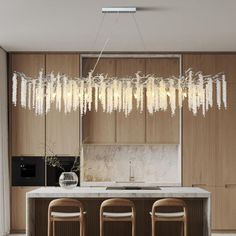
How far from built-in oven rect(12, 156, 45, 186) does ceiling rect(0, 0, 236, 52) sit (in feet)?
5.98

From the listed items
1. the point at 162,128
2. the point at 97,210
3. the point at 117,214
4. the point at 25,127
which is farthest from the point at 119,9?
the point at 25,127

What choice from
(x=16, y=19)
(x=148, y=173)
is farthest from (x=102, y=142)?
(x=16, y=19)

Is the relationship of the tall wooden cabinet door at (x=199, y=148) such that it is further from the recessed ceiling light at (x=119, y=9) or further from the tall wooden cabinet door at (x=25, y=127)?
the recessed ceiling light at (x=119, y=9)

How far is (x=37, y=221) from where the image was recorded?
6371mm

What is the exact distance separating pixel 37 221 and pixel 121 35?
279 centimetres

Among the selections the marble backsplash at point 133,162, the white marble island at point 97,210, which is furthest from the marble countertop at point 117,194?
the marble backsplash at point 133,162

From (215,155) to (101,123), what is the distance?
195cm

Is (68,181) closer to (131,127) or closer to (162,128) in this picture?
(131,127)

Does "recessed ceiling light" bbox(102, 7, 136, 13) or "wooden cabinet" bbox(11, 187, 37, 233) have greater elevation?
"recessed ceiling light" bbox(102, 7, 136, 13)

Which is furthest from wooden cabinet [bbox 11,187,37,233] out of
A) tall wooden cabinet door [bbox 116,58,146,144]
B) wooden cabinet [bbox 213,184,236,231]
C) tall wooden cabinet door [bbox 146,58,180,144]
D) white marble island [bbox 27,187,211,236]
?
wooden cabinet [bbox 213,184,236,231]

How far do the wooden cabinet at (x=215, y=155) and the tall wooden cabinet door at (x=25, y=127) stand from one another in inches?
93.6

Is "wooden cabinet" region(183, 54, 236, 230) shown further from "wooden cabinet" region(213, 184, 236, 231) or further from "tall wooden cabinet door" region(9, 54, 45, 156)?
"tall wooden cabinet door" region(9, 54, 45, 156)

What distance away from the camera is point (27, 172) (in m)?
8.27

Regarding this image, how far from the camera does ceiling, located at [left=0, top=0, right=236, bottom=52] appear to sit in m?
5.54
